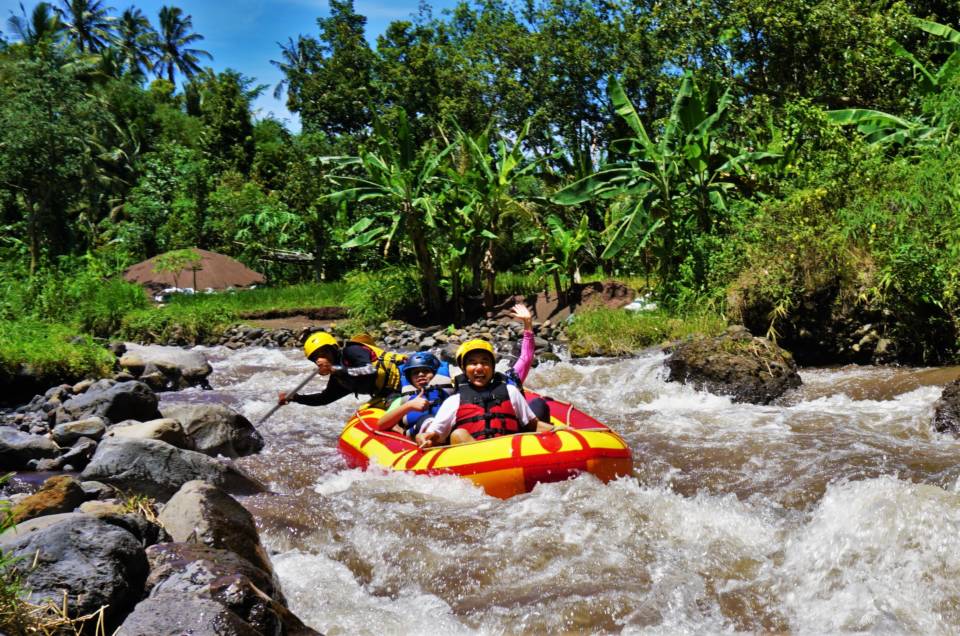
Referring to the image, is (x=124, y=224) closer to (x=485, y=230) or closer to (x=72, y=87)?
(x=72, y=87)

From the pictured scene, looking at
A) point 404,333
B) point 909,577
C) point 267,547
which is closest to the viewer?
point 909,577

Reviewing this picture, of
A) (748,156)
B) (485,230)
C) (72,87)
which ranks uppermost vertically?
(72,87)

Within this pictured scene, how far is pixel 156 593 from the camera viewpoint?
116 inches

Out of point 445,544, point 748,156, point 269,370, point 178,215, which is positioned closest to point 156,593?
point 445,544

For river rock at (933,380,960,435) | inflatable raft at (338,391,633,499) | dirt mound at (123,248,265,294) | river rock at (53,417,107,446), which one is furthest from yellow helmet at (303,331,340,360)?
dirt mound at (123,248,265,294)

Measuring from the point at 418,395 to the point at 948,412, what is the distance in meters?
4.30

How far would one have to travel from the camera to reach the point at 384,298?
16.9 m

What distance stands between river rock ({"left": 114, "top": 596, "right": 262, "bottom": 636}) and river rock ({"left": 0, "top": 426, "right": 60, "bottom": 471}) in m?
3.72

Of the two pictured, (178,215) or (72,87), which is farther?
(178,215)

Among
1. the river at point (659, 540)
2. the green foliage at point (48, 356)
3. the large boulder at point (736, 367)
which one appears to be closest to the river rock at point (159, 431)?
the river at point (659, 540)

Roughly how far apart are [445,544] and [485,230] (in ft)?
37.4

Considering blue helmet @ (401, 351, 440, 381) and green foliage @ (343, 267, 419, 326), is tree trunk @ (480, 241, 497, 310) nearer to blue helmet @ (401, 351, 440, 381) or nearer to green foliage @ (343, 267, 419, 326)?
green foliage @ (343, 267, 419, 326)

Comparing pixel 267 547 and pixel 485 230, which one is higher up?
pixel 485 230

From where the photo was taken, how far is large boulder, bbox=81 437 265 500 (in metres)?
4.90
